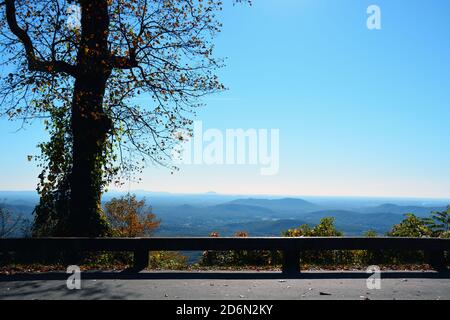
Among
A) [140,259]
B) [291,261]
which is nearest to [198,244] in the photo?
[140,259]

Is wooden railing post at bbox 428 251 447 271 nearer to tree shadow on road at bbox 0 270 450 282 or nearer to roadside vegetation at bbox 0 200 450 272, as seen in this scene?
roadside vegetation at bbox 0 200 450 272

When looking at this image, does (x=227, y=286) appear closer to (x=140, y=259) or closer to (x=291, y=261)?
(x=291, y=261)

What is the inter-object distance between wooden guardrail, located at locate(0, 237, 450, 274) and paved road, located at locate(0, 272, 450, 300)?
0.70 meters

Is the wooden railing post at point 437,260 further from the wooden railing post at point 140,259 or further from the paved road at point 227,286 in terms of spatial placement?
the wooden railing post at point 140,259

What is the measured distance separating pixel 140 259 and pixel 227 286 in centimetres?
310

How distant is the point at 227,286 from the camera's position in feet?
28.0

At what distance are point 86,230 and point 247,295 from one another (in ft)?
28.4

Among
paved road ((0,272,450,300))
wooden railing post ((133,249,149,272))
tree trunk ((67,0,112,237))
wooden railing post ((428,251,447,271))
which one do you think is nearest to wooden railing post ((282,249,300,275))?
paved road ((0,272,450,300))

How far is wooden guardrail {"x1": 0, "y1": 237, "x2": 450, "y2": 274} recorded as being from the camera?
10.4m

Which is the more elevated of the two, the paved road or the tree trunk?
the tree trunk

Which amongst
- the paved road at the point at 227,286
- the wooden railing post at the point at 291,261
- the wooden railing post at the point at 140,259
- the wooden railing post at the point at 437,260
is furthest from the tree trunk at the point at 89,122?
the wooden railing post at the point at 437,260

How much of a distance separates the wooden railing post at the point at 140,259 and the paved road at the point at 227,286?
720mm

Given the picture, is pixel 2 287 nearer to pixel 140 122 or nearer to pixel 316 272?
pixel 316 272
